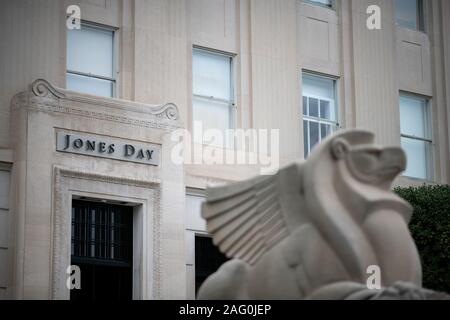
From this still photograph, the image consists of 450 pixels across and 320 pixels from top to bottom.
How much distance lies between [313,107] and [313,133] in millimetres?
779

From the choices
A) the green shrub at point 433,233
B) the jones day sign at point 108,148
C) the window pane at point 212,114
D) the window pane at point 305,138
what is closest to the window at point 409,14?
the window pane at point 305,138

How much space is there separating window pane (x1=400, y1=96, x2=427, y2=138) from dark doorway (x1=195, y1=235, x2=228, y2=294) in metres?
7.27

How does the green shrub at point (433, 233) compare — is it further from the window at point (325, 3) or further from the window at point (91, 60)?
the window at point (91, 60)

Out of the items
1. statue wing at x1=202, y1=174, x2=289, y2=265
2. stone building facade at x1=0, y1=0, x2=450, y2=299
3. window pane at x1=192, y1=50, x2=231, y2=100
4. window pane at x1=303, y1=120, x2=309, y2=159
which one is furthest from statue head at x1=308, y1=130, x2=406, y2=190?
window pane at x1=303, y1=120, x2=309, y2=159

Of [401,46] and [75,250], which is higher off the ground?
[401,46]

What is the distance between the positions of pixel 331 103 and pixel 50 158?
9.26 metres

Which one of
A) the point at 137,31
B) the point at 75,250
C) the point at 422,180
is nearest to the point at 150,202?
the point at 75,250

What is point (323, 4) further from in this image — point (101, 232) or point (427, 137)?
point (101, 232)

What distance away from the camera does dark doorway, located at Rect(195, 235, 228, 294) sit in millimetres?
28452

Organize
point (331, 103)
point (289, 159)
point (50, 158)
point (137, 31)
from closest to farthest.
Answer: point (50, 158)
point (137, 31)
point (289, 159)
point (331, 103)

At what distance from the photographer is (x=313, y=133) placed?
103ft

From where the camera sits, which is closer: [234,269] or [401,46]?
[234,269]

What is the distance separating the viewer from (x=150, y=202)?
2706cm

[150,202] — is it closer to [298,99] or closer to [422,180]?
[298,99]
